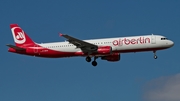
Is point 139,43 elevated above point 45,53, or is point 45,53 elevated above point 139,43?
point 139,43

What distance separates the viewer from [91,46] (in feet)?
335

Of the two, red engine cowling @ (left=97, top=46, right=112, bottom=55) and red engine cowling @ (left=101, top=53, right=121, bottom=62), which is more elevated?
red engine cowling @ (left=97, top=46, right=112, bottom=55)

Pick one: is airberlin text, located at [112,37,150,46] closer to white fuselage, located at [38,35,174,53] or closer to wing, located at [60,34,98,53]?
white fuselage, located at [38,35,174,53]

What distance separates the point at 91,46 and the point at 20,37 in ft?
54.3

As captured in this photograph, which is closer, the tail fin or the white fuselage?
the white fuselage

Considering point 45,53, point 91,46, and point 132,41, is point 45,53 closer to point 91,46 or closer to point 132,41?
point 91,46

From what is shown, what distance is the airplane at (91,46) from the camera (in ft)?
327

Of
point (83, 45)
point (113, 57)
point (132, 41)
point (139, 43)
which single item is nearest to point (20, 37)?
point (83, 45)

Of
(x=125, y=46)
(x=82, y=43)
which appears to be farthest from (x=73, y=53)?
(x=125, y=46)

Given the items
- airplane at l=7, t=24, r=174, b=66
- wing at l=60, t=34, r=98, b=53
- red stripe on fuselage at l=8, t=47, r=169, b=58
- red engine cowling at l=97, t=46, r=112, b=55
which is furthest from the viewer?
red stripe on fuselage at l=8, t=47, r=169, b=58

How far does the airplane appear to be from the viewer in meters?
99.6

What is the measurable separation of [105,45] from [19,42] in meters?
18.6

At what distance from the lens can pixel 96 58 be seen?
353ft

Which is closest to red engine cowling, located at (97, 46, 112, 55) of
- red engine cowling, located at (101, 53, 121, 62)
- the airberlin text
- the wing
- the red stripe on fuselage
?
the wing
